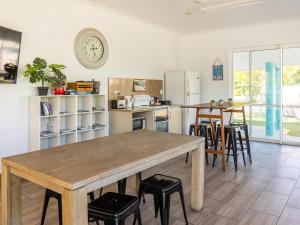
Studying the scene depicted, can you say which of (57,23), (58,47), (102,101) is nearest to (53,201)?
(102,101)

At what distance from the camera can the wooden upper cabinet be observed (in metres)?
5.94

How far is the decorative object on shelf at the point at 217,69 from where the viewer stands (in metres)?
6.78

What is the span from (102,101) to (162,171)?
173 cm

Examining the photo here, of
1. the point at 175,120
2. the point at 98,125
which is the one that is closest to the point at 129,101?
the point at 98,125

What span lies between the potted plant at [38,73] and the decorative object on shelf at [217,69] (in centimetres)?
452

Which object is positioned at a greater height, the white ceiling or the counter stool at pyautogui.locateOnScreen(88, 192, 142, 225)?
the white ceiling

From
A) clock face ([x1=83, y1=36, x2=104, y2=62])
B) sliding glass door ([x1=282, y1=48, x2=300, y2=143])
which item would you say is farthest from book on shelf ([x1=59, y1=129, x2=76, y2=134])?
sliding glass door ([x1=282, y1=48, x2=300, y2=143])

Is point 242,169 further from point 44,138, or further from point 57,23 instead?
point 57,23

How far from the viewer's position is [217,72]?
6.84m

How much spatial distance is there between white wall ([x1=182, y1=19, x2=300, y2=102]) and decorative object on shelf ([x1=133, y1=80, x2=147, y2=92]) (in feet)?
6.41

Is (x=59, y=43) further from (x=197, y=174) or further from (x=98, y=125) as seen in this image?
(x=197, y=174)

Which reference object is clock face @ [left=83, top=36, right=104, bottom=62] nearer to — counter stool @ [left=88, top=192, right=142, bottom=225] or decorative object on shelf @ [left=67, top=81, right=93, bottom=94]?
decorative object on shelf @ [left=67, top=81, right=93, bottom=94]

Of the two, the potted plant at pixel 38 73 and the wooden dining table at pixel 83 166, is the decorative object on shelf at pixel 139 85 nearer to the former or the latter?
the potted plant at pixel 38 73

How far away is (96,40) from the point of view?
4840 millimetres
